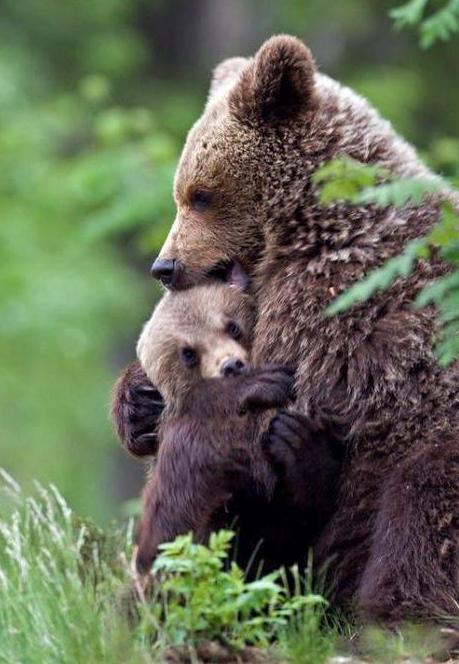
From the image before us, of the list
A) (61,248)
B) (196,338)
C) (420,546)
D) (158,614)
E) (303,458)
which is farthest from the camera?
(61,248)

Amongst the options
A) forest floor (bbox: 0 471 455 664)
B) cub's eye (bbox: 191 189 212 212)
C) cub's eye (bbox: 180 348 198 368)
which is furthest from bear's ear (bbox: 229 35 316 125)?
forest floor (bbox: 0 471 455 664)

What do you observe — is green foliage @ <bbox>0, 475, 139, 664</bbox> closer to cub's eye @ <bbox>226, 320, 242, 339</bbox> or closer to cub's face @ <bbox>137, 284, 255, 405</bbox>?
cub's face @ <bbox>137, 284, 255, 405</bbox>

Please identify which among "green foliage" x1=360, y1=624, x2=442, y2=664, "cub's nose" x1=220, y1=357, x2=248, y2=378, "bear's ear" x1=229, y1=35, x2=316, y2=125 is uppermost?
"bear's ear" x1=229, y1=35, x2=316, y2=125

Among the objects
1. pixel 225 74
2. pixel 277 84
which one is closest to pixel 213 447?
pixel 277 84

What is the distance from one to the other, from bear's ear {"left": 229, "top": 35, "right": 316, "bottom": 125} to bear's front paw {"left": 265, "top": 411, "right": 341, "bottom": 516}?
1.44 metres

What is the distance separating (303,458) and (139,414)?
1.07 meters

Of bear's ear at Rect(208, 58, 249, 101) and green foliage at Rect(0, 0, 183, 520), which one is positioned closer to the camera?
bear's ear at Rect(208, 58, 249, 101)

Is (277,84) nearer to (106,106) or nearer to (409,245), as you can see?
(409,245)

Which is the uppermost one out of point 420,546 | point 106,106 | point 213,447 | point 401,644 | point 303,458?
point 106,106

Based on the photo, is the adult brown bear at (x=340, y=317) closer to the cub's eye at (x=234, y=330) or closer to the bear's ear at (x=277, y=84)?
the bear's ear at (x=277, y=84)

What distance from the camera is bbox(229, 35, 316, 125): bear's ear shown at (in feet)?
23.5

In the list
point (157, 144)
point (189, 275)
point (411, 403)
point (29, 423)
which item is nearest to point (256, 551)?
point (411, 403)

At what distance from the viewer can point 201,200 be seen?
7383 mm

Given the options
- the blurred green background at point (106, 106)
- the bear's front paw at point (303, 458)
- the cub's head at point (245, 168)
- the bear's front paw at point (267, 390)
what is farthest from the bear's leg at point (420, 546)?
the blurred green background at point (106, 106)
